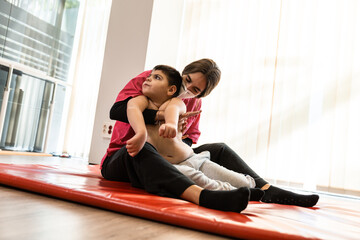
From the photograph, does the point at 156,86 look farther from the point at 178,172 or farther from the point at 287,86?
the point at 287,86

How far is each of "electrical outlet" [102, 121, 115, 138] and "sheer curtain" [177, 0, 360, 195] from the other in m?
0.89

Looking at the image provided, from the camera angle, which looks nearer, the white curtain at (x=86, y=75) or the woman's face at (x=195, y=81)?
the woman's face at (x=195, y=81)

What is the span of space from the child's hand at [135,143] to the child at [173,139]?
0.21ft

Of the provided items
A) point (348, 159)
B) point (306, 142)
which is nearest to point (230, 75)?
point (306, 142)

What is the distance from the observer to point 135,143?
96cm

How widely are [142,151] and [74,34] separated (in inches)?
134

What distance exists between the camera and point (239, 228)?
68cm

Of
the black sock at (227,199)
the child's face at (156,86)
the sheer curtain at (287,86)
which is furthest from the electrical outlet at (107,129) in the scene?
the black sock at (227,199)

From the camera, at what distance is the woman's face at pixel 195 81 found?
4.46 feet

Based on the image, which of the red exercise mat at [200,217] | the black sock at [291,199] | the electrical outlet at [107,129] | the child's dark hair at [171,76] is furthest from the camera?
the electrical outlet at [107,129]

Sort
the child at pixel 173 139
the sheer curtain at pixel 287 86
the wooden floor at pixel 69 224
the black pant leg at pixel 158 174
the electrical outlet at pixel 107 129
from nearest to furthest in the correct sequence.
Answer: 1. the wooden floor at pixel 69 224
2. the black pant leg at pixel 158 174
3. the child at pixel 173 139
4. the sheer curtain at pixel 287 86
5. the electrical outlet at pixel 107 129

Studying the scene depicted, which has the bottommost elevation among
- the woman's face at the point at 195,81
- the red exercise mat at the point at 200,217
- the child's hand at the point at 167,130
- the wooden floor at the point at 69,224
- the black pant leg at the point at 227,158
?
the wooden floor at the point at 69,224

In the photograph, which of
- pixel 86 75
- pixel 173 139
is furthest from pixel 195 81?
pixel 86 75

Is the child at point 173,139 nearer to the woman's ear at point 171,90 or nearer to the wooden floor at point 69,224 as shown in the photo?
the woman's ear at point 171,90
